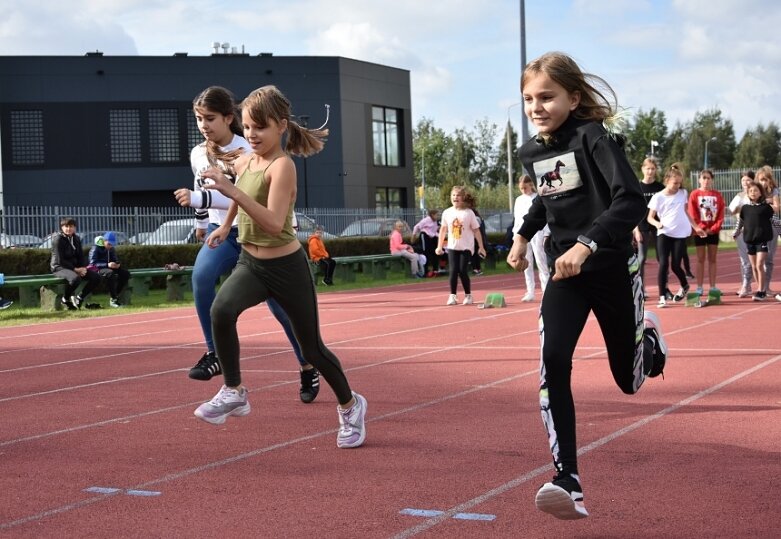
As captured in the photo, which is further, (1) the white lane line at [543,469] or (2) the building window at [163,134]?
(2) the building window at [163,134]

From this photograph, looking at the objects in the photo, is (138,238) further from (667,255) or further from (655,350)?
(655,350)

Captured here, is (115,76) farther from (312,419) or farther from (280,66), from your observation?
(312,419)

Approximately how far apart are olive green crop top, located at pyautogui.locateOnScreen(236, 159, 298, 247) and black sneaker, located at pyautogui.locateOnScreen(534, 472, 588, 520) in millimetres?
2413

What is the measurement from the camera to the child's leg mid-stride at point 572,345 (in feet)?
14.7

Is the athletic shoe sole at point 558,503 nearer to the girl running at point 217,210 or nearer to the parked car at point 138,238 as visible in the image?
the girl running at point 217,210

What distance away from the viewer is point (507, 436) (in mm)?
6527

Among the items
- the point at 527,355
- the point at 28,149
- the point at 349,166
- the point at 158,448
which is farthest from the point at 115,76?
the point at 158,448

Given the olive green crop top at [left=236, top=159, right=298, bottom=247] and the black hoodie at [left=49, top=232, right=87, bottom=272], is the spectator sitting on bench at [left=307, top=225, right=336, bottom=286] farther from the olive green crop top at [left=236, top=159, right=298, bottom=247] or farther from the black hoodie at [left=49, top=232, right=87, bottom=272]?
the olive green crop top at [left=236, top=159, right=298, bottom=247]

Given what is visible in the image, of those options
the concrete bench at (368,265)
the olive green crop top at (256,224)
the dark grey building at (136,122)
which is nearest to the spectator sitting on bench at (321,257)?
the concrete bench at (368,265)

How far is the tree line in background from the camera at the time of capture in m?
103

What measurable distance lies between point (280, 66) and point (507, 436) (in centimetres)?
4503

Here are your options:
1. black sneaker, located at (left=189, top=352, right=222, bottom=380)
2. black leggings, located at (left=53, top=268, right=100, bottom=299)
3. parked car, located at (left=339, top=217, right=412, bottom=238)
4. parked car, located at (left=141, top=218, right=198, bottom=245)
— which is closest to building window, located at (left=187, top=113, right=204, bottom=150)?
parked car, located at (left=339, top=217, right=412, bottom=238)

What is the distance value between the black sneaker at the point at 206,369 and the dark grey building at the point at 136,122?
→ 131ft

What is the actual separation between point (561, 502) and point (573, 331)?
0.74m
